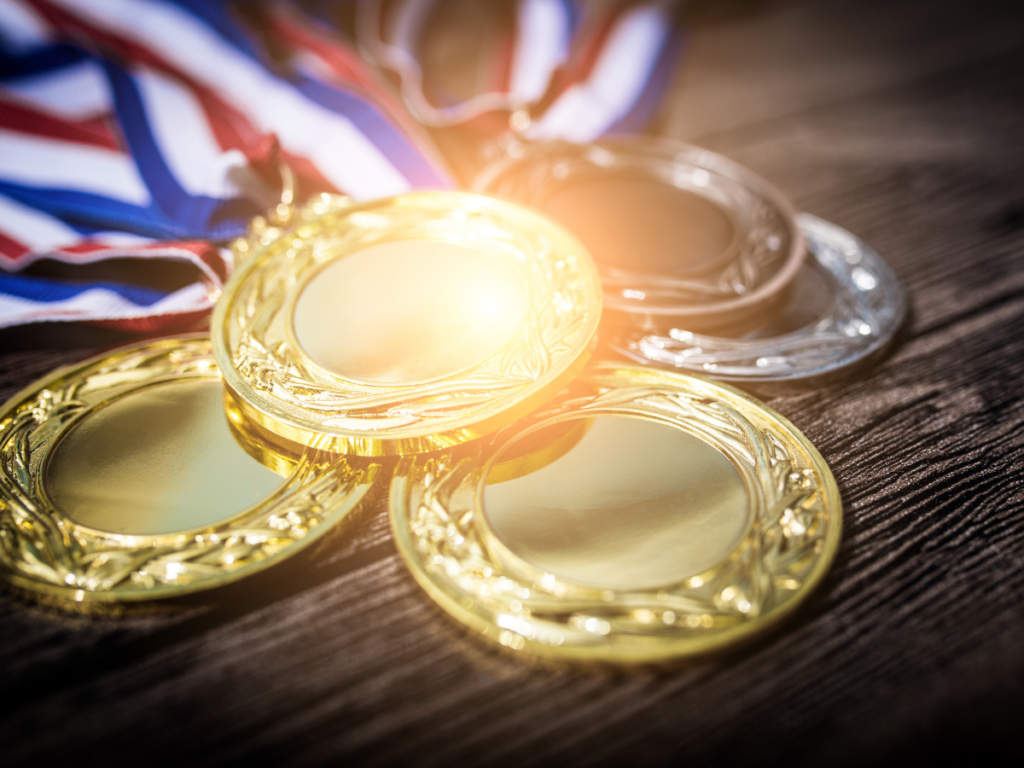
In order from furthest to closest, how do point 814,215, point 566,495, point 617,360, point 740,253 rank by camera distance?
point 814,215 < point 740,253 < point 617,360 < point 566,495

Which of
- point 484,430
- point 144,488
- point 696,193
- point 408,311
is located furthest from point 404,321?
point 696,193

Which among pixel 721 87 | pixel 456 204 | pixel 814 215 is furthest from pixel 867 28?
pixel 456 204

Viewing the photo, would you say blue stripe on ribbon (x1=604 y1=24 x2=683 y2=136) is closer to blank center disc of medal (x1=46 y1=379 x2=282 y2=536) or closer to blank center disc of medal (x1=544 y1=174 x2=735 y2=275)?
blank center disc of medal (x1=544 y1=174 x2=735 y2=275)

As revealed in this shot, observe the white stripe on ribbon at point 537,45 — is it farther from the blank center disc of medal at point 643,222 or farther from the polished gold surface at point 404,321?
the polished gold surface at point 404,321

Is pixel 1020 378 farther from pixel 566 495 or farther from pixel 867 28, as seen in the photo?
pixel 867 28

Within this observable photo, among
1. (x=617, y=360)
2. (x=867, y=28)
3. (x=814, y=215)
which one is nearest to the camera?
(x=617, y=360)

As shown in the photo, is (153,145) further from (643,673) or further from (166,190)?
(643,673)

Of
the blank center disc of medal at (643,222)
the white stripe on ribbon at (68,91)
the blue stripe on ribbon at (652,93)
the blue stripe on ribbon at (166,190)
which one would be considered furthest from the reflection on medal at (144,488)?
the blue stripe on ribbon at (652,93)
